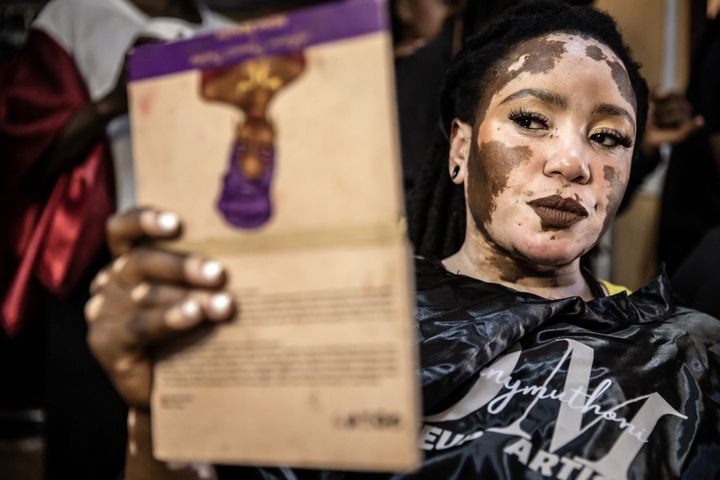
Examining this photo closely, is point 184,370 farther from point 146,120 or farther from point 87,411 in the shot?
point 87,411

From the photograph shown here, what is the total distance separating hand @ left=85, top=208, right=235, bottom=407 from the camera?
2.09 feet

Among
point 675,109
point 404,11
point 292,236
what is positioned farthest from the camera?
point 404,11

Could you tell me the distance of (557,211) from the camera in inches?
39.1

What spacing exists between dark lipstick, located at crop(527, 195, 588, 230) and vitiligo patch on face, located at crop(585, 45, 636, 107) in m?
0.22

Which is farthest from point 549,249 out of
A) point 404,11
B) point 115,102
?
point 404,11

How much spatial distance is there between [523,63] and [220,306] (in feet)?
2.32

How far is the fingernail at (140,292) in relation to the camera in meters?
0.67

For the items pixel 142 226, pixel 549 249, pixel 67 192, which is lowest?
pixel 67 192

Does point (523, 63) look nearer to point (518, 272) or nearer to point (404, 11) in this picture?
point (518, 272)

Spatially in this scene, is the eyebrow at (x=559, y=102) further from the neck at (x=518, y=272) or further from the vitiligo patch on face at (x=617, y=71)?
the neck at (x=518, y=272)

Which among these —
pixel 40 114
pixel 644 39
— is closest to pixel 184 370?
pixel 40 114

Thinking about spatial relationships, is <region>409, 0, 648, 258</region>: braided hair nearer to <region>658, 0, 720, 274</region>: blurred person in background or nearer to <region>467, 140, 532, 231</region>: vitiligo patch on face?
<region>467, 140, 532, 231</region>: vitiligo patch on face

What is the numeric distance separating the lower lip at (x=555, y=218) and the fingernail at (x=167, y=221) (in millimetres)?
573

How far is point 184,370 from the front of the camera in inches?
26.1
